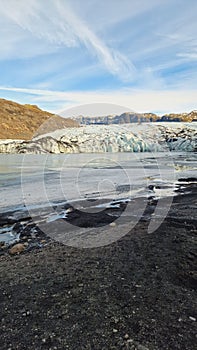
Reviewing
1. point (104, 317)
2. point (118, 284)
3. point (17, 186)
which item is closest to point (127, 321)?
point (104, 317)

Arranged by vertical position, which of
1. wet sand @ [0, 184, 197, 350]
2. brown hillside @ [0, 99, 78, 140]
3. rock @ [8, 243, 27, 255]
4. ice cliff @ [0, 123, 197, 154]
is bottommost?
rock @ [8, 243, 27, 255]

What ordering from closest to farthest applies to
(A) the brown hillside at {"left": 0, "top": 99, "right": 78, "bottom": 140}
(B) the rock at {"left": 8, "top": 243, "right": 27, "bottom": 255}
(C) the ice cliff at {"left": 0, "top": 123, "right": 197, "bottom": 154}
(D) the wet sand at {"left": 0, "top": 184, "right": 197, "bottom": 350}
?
(D) the wet sand at {"left": 0, "top": 184, "right": 197, "bottom": 350} → (B) the rock at {"left": 8, "top": 243, "right": 27, "bottom": 255} → (C) the ice cliff at {"left": 0, "top": 123, "right": 197, "bottom": 154} → (A) the brown hillside at {"left": 0, "top": 99, "right": 78, "bottom": 140}

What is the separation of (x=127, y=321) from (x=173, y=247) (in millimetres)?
2307

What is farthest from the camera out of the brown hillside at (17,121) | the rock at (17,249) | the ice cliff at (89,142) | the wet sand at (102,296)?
the brown hillside at (17,121)

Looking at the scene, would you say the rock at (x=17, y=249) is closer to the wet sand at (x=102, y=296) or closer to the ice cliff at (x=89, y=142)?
the wet sand at (x=102, y=296)

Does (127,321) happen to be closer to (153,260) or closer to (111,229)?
(153,260)

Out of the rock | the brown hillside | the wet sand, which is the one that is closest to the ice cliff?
the rock

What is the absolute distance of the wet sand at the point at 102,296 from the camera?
2.51 meters

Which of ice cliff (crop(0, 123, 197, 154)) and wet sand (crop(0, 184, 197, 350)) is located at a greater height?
ice cliff (crop(0, 123, 197, 154))

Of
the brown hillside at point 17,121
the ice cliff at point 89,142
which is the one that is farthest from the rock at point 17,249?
the brown hillside at point 17,121

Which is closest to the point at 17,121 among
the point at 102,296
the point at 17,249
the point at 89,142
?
the point at 89,142

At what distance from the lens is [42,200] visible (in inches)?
407

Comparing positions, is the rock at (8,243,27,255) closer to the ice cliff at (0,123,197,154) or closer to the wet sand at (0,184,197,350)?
the wet sand at (0,184,197,350)

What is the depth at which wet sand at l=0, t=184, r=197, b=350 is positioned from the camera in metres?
2.51
